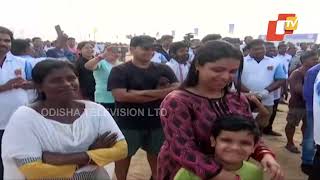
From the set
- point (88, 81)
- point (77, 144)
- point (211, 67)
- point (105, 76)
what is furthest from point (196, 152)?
point (88, 81)

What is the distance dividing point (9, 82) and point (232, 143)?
246cm

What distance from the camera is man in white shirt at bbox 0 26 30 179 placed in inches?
144

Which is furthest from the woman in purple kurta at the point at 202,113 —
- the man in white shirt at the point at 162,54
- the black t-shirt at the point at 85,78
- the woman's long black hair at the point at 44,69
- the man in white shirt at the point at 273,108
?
the man in white shirt at the point at 273,108

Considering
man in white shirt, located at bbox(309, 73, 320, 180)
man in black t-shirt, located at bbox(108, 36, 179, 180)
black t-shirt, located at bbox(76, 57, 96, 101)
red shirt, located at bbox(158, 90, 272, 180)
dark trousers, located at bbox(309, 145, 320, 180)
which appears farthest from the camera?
black t-shirt, located at bbox(76, 57, 96, 101)

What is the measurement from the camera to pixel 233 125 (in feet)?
6.15

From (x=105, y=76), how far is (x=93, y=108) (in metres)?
3.12

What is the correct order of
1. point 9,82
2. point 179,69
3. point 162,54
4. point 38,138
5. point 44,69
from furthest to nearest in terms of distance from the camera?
point 162,54 → point 179,69 → point 9,82 → point 44,69 → point 38,138

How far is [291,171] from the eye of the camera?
17.6ft

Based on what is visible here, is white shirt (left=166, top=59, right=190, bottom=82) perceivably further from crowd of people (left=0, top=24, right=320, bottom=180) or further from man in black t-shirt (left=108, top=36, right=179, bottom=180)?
crowd of people (left=0, top=24, right=320, bottom=180)

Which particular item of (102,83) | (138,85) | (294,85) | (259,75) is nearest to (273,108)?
(294,85)

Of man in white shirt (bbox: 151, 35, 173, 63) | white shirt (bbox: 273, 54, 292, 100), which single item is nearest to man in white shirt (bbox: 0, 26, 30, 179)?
man in white shirt (bbox: 151, 35, 173, 63)

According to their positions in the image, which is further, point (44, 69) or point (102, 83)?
point (102, 83)

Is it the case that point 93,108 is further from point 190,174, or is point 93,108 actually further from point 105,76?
point 105,76

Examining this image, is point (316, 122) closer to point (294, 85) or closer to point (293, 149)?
point (294, 85)
